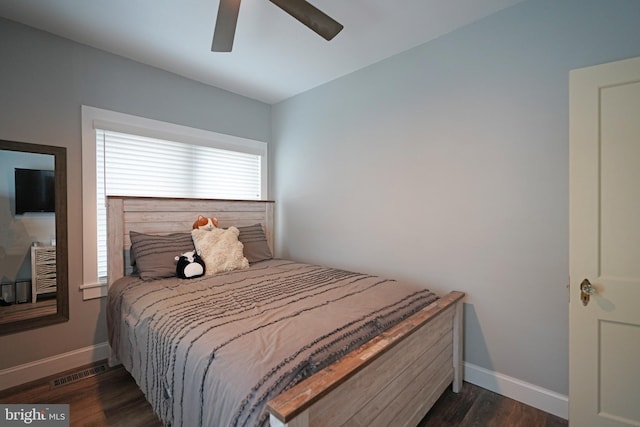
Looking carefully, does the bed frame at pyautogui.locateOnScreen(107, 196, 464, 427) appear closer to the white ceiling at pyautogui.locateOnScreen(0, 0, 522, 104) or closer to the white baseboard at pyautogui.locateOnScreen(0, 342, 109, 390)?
the white baseboard at pyautogui.locateOnScreen(0, 342, 109, 390)

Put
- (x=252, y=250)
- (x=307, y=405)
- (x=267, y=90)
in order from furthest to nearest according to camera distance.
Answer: (x=267, y=90)
(x=252, y=250)
(x=307, y=405)

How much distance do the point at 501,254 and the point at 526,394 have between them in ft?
2.94

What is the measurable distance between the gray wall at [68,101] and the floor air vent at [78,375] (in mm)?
198

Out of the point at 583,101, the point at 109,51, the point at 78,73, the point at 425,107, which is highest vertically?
the point at 109,51

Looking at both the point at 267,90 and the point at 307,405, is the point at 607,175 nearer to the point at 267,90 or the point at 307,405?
the point at 307,405

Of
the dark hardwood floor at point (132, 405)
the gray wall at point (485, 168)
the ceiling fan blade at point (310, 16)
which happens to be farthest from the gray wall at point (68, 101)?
the gray wall at point (485, 168)

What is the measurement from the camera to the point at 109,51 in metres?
2.38

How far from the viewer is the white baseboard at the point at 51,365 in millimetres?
1993

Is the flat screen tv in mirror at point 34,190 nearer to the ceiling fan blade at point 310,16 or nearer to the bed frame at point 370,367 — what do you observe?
the bed frame at point 370,367

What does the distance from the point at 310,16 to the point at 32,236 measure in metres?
2.47

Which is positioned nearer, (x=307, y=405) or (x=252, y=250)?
(x=307, y=405)

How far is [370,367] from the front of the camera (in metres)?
1.21

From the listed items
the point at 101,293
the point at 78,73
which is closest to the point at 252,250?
the point at 101,293

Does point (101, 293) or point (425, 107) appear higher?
point (425, 107)
